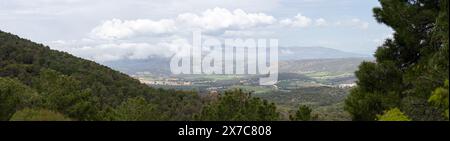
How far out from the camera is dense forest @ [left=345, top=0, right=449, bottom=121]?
13.4 metres

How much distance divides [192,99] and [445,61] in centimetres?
6408

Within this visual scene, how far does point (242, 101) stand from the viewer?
24.6 m

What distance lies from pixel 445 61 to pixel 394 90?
583 centimetres

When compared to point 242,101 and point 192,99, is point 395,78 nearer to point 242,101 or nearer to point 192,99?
point 242,101

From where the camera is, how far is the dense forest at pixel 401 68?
13359 millimetres

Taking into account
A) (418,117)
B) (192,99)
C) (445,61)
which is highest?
(445,61)

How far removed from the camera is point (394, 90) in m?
16.8

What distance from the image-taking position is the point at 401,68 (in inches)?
674
